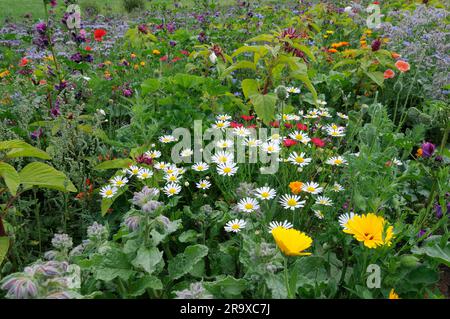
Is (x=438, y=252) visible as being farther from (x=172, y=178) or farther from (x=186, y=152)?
(x=186, y=152)

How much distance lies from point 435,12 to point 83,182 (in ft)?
12.4

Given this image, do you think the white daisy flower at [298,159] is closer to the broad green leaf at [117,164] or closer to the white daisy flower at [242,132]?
the white daisy flower at [242,132]

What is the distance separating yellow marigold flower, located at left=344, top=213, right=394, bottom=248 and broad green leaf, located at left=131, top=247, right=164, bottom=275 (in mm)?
688

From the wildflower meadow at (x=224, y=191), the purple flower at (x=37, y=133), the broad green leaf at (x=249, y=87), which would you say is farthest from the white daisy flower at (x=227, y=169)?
the purple flower at (x=37, y=133)

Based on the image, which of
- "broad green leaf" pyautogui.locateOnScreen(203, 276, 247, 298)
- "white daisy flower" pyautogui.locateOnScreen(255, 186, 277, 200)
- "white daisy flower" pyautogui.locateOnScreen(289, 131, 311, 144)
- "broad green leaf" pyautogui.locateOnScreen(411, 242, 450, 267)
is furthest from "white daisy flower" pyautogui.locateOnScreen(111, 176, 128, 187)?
"broad green leaf" pyautogui.locateOnScreen(411, 242, 450, 267)

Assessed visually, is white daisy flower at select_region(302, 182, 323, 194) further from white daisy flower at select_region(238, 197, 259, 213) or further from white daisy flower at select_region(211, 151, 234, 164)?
white daisy flower at select_region(211, 151, 234, 164)

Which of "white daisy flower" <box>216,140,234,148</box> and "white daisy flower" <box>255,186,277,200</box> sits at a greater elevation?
"white daisy flower" <box>216,140,234,148</box>

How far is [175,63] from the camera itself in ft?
13.0

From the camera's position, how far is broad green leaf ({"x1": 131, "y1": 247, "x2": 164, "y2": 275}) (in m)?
1.36

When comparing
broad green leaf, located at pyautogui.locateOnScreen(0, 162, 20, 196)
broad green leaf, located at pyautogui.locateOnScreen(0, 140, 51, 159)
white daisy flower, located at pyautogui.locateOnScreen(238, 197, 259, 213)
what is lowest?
white daisy flower, located at pyautogui.locateOnScreen(238, 197, 259, 213)

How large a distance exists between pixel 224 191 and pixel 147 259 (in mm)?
757

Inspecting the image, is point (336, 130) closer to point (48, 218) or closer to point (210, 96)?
point (210, 96)

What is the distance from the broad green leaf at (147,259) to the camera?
136cm

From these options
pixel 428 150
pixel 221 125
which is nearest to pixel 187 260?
pixel 221 125
